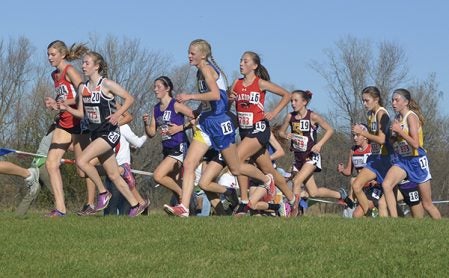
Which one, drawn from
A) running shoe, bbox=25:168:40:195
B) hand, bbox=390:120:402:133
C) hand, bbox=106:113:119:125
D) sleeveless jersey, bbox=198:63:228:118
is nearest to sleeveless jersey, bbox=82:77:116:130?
hand, bbox=106:113:119:125

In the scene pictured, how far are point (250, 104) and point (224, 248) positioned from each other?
4.44 m

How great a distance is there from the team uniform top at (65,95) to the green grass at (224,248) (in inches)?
75.1

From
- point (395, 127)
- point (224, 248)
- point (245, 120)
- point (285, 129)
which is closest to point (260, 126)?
point (245, 120)

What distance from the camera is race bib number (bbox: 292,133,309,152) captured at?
1565 centimetres

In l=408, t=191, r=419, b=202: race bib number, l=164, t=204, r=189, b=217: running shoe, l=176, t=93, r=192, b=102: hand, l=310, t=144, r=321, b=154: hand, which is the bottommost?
l=164, t=204, r=189, b=217: running shoe

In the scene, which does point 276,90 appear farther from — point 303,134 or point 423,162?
point 303,134

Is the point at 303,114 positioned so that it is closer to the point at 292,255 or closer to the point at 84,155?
the point at 84,155

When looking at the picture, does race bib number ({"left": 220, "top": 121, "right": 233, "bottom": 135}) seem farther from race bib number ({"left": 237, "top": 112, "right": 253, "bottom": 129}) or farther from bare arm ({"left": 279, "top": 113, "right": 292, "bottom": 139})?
bare arm ({"left": 279, "top": 113, "right": 292, "bottom": 139})

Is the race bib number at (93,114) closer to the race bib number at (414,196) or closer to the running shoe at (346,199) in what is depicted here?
the race bib number at (414,196)

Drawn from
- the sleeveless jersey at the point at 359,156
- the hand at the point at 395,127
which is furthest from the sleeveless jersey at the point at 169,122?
the sleeveless jersey at the point at 359,156

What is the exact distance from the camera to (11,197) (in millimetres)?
30469

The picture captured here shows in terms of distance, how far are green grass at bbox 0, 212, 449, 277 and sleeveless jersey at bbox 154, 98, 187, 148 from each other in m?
3.43

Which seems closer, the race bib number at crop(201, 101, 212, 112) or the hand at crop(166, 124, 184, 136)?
the race bib number at crop(201, 101, 212, 112)

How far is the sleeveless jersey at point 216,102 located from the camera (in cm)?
1230
